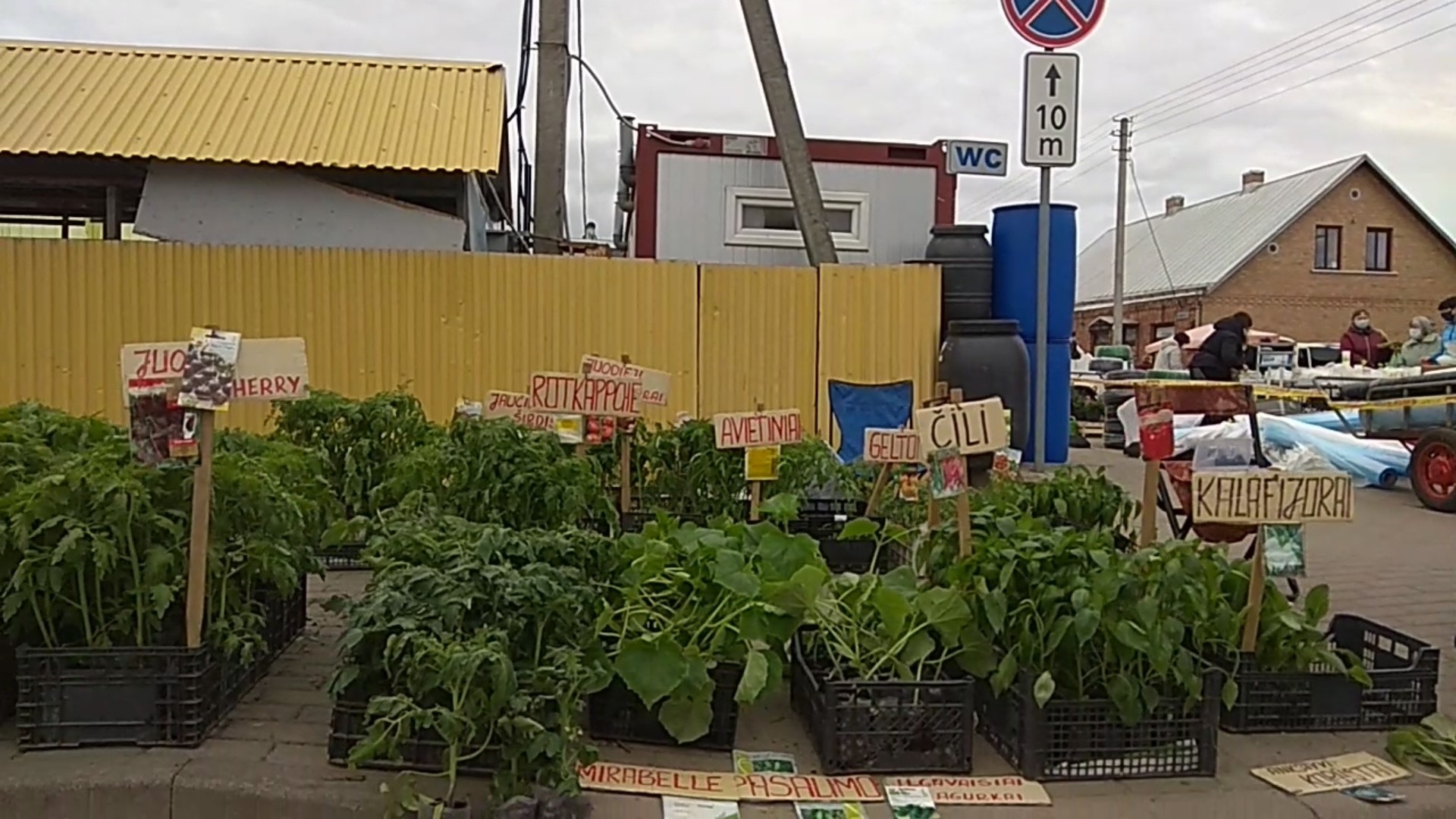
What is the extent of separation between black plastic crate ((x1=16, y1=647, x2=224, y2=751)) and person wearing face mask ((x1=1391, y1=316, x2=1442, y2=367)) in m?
11.3

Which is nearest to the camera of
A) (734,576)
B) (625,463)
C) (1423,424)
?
(734,576)

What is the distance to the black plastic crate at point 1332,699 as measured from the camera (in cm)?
330

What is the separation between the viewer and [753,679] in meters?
2.93

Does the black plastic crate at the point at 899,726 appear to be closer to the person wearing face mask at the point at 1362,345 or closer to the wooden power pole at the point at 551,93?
the wooden power pole at the point at 551,93

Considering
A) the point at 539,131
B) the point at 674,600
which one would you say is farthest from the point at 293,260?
the point at 674,600

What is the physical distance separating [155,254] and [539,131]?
2.75 metres

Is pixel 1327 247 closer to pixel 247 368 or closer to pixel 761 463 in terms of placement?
pixel 761 463

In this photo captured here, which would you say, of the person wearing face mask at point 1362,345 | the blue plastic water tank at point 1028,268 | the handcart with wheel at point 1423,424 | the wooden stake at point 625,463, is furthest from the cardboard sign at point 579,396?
the person wearing face mask at point 1362,345

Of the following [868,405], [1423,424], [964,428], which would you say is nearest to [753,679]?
[964,428]

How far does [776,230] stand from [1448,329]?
6.21 m

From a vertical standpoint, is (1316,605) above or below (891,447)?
below

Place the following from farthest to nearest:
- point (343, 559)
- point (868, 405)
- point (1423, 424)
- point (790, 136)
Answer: point (790, 136) → point (1423, 424) → point (868, 405) → point (343, 559)

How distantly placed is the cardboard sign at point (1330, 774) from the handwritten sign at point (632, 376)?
2720mm

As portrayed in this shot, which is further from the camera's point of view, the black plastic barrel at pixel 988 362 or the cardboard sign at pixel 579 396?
the black plastic barrel at pixel 988 362
